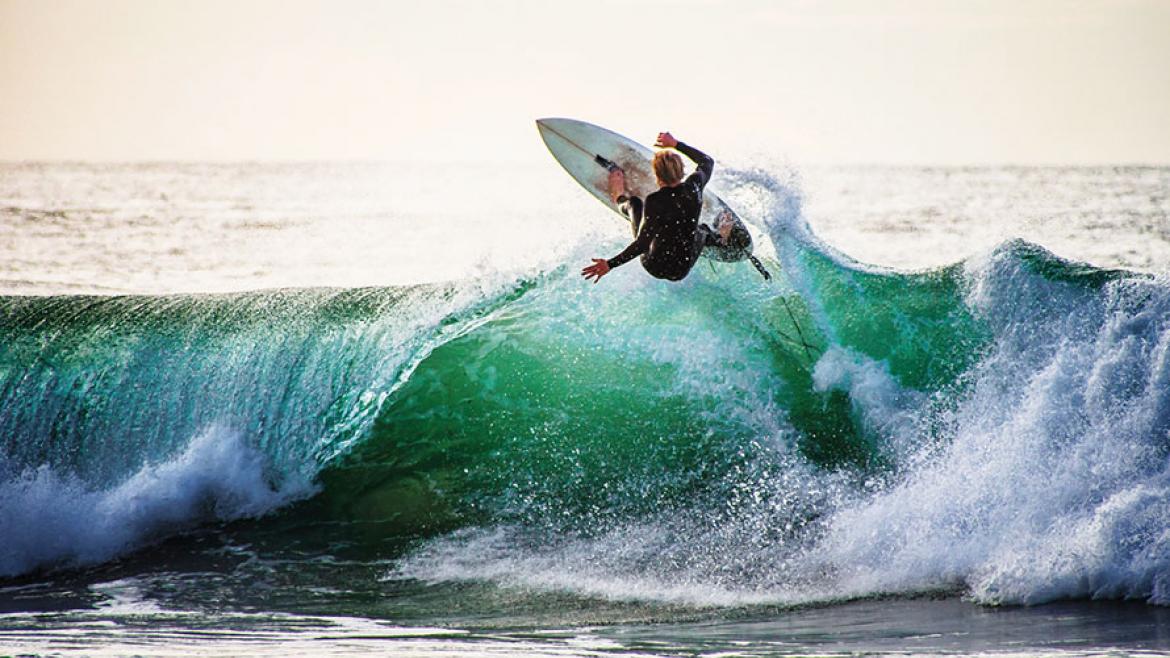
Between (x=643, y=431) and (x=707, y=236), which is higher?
(x=707, y=236)

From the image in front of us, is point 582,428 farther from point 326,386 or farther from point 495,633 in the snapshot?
point 495,633

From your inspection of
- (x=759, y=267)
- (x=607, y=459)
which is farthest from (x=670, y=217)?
(x=607, y=459)

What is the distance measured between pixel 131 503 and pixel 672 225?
168 inches

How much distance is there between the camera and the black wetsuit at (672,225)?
316 inches

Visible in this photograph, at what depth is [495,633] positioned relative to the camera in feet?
21.8

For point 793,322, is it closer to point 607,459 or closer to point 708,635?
point 607,459

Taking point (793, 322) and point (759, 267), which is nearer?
point (759, 267)

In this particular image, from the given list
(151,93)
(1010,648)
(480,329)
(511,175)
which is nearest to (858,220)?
(511,175)

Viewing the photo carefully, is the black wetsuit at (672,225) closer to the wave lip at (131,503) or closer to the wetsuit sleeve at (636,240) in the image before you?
the wetsuit sleeve at (636,240)

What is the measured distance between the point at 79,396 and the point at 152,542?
70.9 inches

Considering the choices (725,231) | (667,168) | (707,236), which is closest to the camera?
(667,168)

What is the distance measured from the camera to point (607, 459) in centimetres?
897

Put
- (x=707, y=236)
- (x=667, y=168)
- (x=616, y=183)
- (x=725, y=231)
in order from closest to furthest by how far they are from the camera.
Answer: (x=667, y=168), (x=707, y=236), (x=725, y=231), (x=616, y=183)

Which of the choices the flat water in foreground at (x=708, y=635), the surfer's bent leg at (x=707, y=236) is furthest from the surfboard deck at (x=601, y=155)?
the flat water in foreground at (x=708, y=635)
